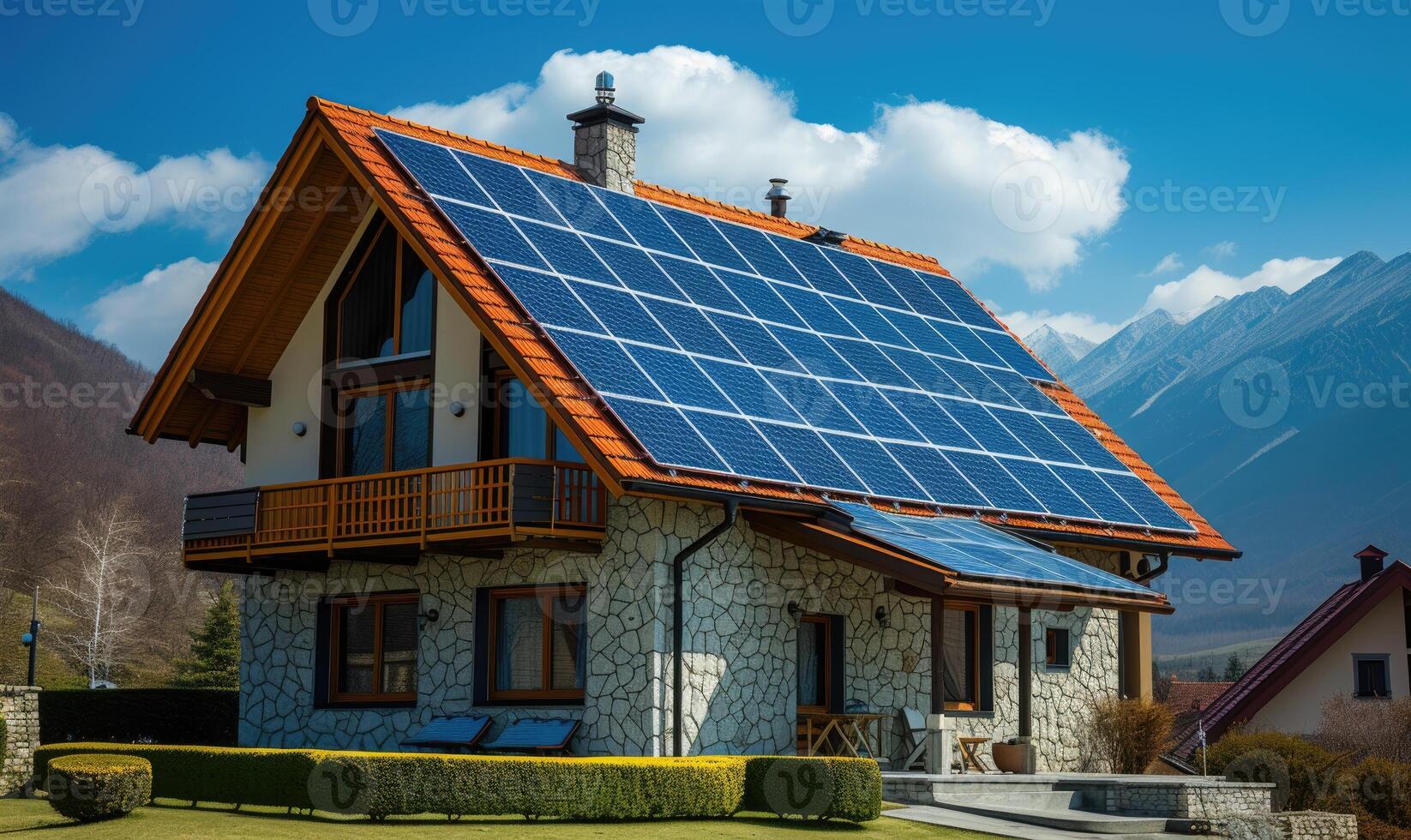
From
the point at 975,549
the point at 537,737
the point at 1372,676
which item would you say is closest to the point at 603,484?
the point at 537,737

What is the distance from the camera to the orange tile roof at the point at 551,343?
19016 millimetres

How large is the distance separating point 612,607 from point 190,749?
17.6ft

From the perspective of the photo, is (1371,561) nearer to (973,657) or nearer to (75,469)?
(973,657)

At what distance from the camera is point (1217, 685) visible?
6431 cm

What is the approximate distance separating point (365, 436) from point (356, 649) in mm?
3217

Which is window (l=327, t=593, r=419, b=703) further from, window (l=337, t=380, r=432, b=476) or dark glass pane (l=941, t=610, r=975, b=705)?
dark glass pane (l=941, t=610, r=975, b=705)

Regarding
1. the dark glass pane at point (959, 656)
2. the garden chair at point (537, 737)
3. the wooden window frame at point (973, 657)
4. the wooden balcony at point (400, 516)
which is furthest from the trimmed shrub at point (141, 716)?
the wooden window frame at point (973, 657)

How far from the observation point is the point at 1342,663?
1321 inches

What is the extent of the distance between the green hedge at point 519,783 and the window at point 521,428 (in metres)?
5.26

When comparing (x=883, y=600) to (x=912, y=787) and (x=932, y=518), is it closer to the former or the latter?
(x=932, y=518)

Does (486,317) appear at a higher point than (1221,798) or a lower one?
higher

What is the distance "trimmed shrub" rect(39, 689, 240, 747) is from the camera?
88.8ft

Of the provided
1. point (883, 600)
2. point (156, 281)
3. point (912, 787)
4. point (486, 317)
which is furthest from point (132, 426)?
point (156, 281)

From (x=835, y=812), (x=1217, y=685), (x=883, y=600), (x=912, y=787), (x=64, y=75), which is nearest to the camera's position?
(x=835, y=812)
